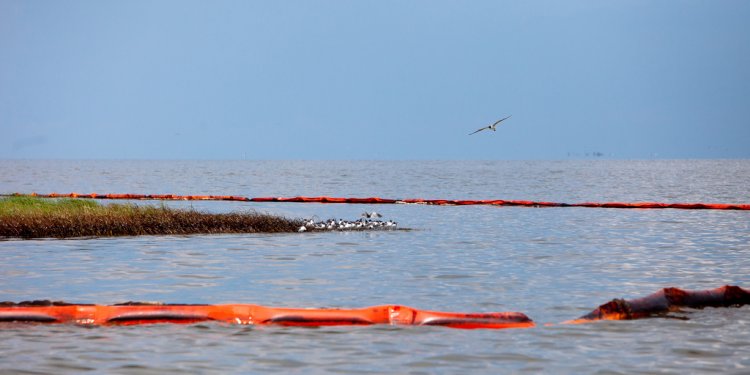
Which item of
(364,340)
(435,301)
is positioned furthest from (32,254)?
(364,340)

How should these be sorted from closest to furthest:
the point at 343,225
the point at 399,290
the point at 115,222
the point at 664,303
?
the point at 664,303 → the point at 399,290 → the point at 115,222 → the point at 343,225

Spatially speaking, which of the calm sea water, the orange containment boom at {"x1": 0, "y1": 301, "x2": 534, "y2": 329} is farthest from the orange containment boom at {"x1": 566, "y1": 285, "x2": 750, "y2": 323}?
the orange containment boom at {"x1": 0, "y1": 301, "x2": 534, "y2": 329}

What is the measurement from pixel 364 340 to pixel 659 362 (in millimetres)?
4328

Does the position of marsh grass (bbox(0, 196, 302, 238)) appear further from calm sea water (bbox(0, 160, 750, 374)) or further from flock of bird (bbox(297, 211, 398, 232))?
calm sea water (bbox(0, 160, 750, 374))

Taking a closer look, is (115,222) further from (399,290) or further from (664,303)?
(664,303)

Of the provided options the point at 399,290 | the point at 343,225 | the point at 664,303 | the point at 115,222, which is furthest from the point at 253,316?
the point at 343,225

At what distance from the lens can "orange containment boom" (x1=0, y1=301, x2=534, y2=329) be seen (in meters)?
17.3

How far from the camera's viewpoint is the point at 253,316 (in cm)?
1766

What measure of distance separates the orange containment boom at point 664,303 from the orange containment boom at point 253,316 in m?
1.42

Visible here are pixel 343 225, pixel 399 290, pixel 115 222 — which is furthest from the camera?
pixel 343 225

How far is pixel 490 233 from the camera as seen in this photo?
4162cm

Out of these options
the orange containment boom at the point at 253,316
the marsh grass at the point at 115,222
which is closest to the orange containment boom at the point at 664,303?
the orange containment boom at the point at 253,316

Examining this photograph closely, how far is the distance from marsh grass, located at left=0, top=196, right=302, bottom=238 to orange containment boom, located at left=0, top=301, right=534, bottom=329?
18.1m

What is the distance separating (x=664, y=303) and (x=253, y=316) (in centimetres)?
718
